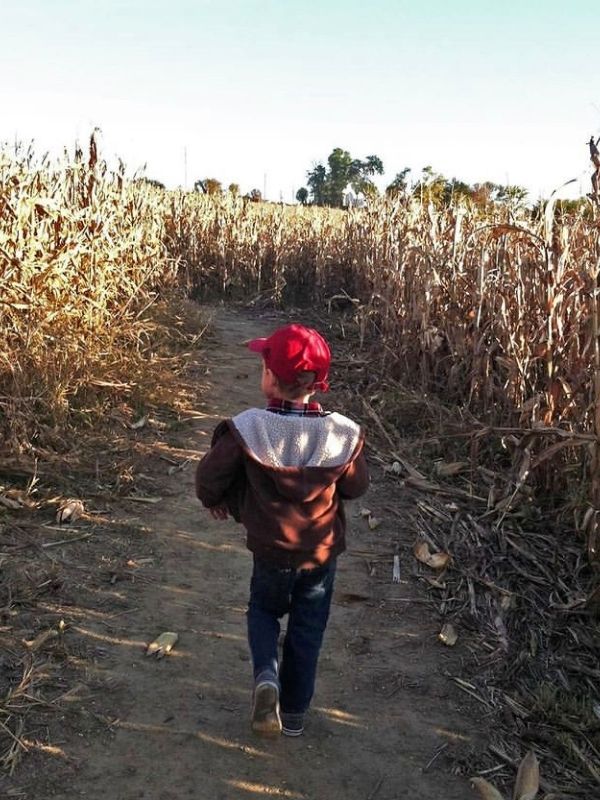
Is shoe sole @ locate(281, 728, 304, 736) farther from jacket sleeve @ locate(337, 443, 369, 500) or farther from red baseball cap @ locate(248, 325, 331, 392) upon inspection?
red baseball cap @ locate(248, 325, 331, 392)

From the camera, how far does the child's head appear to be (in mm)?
2330

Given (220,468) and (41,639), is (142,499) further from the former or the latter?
(220,468)

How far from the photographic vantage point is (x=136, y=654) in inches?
116

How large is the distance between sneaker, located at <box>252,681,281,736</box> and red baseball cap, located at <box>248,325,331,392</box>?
37.7 inches

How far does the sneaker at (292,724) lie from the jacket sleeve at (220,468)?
0.74 metres

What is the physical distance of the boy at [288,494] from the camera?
2.38 metres

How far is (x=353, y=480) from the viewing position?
8.18 ft

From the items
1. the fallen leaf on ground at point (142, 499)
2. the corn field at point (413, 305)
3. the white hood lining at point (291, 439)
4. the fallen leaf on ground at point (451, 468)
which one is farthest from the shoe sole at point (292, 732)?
the fallen leaf on ground at point (451, 468)

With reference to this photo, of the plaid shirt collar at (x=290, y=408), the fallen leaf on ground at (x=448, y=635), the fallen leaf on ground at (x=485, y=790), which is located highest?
the plaid shirt collar at (x=290, y=408)

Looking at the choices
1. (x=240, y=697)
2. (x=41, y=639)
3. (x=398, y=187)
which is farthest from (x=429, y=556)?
(x=398, y=187)

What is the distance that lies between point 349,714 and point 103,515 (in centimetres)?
197

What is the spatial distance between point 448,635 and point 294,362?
1548 mm

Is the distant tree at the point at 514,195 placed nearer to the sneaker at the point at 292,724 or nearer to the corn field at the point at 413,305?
the corn field at the point at 413,305

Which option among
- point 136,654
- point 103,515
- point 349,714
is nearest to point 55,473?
point 103,515
